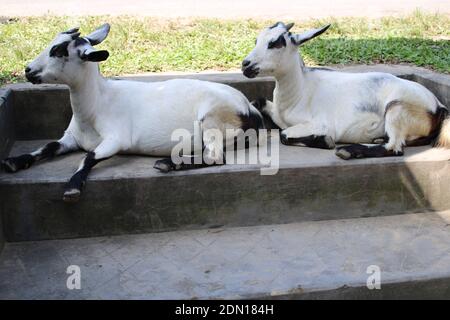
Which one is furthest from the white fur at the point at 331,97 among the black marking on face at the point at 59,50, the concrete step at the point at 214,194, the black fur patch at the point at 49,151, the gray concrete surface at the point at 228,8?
the gray concrete surface at the point at 228,8

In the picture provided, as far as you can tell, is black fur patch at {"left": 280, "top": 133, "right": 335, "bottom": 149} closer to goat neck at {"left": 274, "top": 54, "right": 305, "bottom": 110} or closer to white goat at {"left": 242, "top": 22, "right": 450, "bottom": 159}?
white goat at {"left": 242, "top": 22, "right": 450, "bottom": 159}

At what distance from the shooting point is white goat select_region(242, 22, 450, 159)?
5.27 metres

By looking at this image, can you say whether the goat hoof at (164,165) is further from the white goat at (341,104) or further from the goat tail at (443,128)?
the goat tail at (443,128)

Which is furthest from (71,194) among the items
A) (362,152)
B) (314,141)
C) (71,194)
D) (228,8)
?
(228,8)

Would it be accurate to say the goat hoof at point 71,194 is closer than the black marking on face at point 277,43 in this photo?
Yes

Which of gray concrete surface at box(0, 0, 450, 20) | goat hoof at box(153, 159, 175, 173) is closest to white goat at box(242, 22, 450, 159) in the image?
goat hoof at box(153, 159, 175, 173)

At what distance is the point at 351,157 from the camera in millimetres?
4980

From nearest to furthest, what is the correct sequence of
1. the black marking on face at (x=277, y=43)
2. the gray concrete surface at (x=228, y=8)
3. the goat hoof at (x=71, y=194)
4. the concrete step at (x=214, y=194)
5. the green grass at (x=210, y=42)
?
the goat hoof at (x=71, y=194) < the concrete step at (x=214, y=194) < the black marking on face at (x=277, y=43) < the green grass at (x=210, y=42) < the gray concrete surface at (x=228, y=8)

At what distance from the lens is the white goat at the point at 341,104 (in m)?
5.27

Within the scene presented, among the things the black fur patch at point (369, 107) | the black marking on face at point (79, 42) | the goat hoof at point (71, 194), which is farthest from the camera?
the black fur patch at point (369, 107)

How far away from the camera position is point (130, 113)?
5.18 meters

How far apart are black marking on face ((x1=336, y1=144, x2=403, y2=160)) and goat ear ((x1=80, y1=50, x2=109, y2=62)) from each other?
71.5 inches
